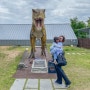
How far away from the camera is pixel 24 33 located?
3231 centimetres

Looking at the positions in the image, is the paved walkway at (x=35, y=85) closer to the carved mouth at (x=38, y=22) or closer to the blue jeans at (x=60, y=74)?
the blue jeans at (x=60, y=74)

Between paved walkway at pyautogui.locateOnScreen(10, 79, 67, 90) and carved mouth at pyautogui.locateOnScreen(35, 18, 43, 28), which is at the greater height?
carved mouth at pyautogui.locateOnScreen(35, 18, 43, 28)

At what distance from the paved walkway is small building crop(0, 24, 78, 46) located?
2312 centimetres

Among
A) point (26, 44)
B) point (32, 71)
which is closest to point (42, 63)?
point (32, 71)

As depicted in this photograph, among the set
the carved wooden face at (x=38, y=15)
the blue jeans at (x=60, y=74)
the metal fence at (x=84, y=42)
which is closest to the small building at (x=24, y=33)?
the metal fence at (x=84, y=42)

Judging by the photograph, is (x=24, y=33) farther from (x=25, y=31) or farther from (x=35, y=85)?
(x=35, y=85)

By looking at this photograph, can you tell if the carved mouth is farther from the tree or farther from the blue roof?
the tree

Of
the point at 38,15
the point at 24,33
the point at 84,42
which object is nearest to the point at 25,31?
the point at 24,33

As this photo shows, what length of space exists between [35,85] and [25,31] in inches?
1041

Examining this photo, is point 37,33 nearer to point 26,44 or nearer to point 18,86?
point 18,86

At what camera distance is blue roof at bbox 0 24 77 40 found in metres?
31.3

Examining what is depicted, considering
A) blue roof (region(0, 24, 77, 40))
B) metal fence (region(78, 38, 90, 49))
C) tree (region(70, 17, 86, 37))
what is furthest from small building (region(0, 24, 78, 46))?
tree (region(70, 17, 86, 37))

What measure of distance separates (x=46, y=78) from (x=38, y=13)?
4406 mm

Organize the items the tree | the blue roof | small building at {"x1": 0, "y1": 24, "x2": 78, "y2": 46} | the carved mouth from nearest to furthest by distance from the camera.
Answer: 1. the carved mouth
2. small building at {"x1": 0, "y1": 24, "x2": 78, "y2": 46}
3. the blue roof
4. the tree
